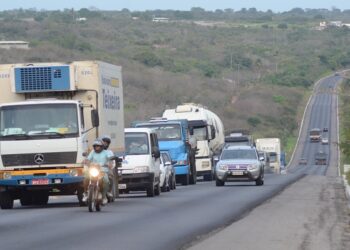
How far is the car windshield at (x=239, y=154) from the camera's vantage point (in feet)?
146

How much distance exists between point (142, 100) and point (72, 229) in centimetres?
9157

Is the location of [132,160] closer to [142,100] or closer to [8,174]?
[8,174]

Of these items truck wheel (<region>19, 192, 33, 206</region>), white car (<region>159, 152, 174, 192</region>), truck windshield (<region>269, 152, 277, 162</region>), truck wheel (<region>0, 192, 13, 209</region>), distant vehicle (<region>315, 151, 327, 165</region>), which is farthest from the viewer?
distant vehicle (<region>315, 151, 327, 165</region>)

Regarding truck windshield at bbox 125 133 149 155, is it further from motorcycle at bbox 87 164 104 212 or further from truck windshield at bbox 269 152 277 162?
truck windshield at bbox 269 152 277 162

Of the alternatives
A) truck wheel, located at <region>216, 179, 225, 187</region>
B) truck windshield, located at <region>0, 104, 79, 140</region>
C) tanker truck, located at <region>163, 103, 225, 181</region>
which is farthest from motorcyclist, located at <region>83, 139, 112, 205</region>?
tanker truck, located at <region>163, 103, 225, 181</region>

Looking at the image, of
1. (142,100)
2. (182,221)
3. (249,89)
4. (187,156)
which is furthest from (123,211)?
(249,89)

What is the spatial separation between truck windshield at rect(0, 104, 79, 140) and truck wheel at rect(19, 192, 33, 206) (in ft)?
8.19

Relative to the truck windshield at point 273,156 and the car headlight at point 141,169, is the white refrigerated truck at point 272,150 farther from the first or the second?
the car headlight at point 141,169

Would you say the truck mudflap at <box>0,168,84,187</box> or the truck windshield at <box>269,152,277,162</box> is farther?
the truck windshield at <box>269,152,277,162</box>

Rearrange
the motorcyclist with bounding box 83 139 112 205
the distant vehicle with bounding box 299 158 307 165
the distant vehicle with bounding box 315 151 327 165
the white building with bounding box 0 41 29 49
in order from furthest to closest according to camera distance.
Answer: the white building with bounding box 0 41 29 49
the distant vehicle with bounding box 299 158 307 165
the distant vehicle with bounding box 315 151 327 165
the motorcyclist with bounding box 83 139 112 205

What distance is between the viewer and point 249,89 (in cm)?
16300

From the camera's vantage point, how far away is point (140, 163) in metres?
33.2

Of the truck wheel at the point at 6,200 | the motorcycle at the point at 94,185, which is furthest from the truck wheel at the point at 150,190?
the motorcycle at the point at 94,185

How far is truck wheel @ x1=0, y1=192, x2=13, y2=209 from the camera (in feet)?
90.3
